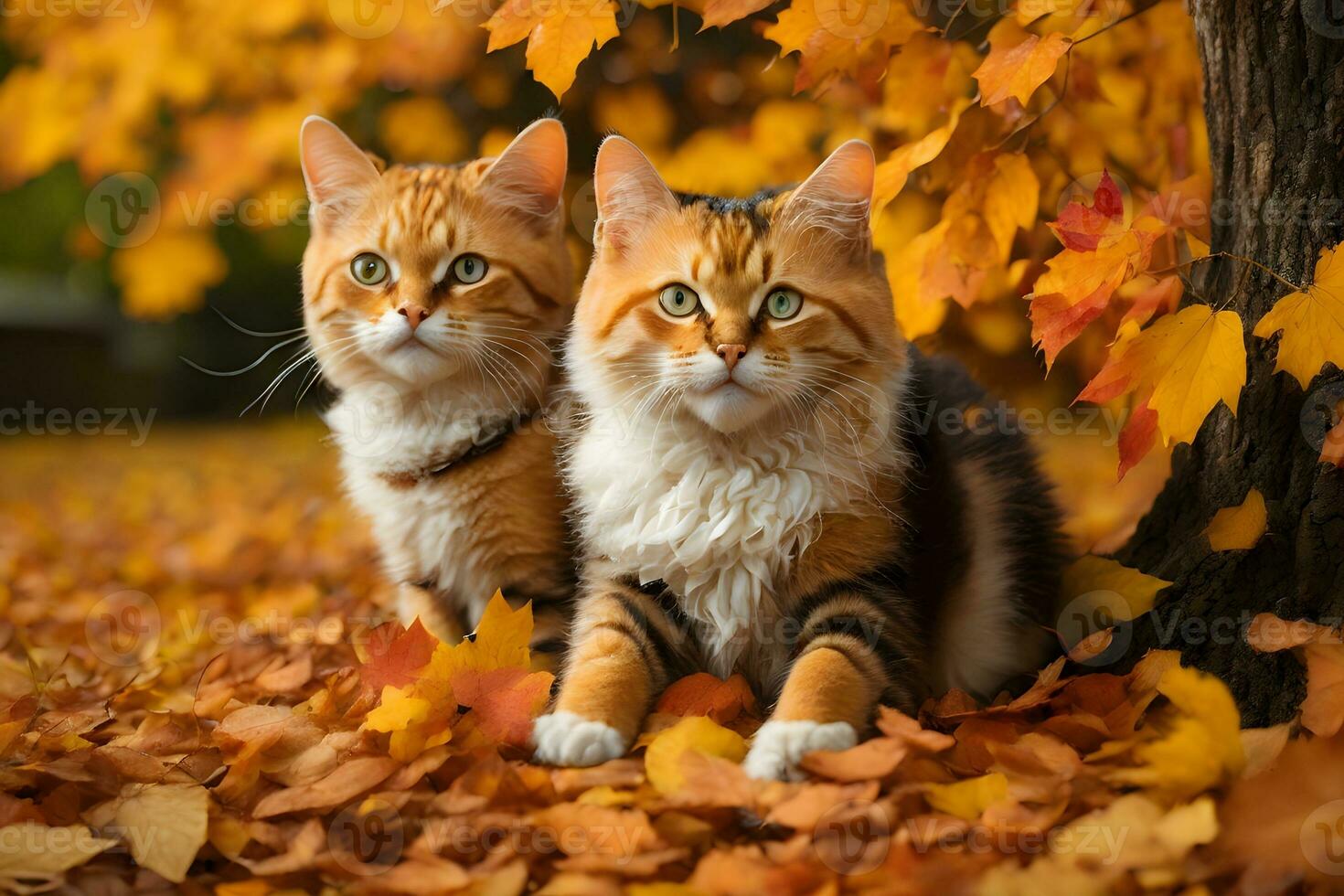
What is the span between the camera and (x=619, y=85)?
14.5 ft

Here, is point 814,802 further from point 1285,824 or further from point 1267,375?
point 1267,375

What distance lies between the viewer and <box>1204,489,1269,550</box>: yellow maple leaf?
195cm

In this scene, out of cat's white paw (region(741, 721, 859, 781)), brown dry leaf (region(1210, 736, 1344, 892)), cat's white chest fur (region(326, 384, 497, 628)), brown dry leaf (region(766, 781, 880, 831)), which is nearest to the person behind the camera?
brown dry leaf (region(1210, 736, 1344, 892))

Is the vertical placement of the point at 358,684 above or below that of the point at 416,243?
below

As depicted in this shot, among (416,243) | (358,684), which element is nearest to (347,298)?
(416,243)

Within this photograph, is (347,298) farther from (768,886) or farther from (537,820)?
(768,886)

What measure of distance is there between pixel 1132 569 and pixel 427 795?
1.43 metres

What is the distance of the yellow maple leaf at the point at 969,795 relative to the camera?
158cm

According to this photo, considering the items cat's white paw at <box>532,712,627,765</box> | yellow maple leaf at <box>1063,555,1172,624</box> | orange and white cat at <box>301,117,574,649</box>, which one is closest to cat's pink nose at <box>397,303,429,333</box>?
orange and white cat at <box>301,117,574,649</box>

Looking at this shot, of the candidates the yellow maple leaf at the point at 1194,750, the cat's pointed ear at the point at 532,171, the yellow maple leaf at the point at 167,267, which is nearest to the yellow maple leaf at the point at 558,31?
the cat's pointed ear at the point at 532,171

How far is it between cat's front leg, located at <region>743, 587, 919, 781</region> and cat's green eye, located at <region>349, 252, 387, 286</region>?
1.17 metres

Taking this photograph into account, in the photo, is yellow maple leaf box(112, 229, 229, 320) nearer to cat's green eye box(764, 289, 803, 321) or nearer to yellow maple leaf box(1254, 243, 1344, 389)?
cat's green eye box(764, 289, 803, 321)

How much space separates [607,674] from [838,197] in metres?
0.97

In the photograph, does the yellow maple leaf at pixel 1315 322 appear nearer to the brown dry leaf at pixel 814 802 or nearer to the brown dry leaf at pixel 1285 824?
the brown dry leaf at pixel 1285 824
